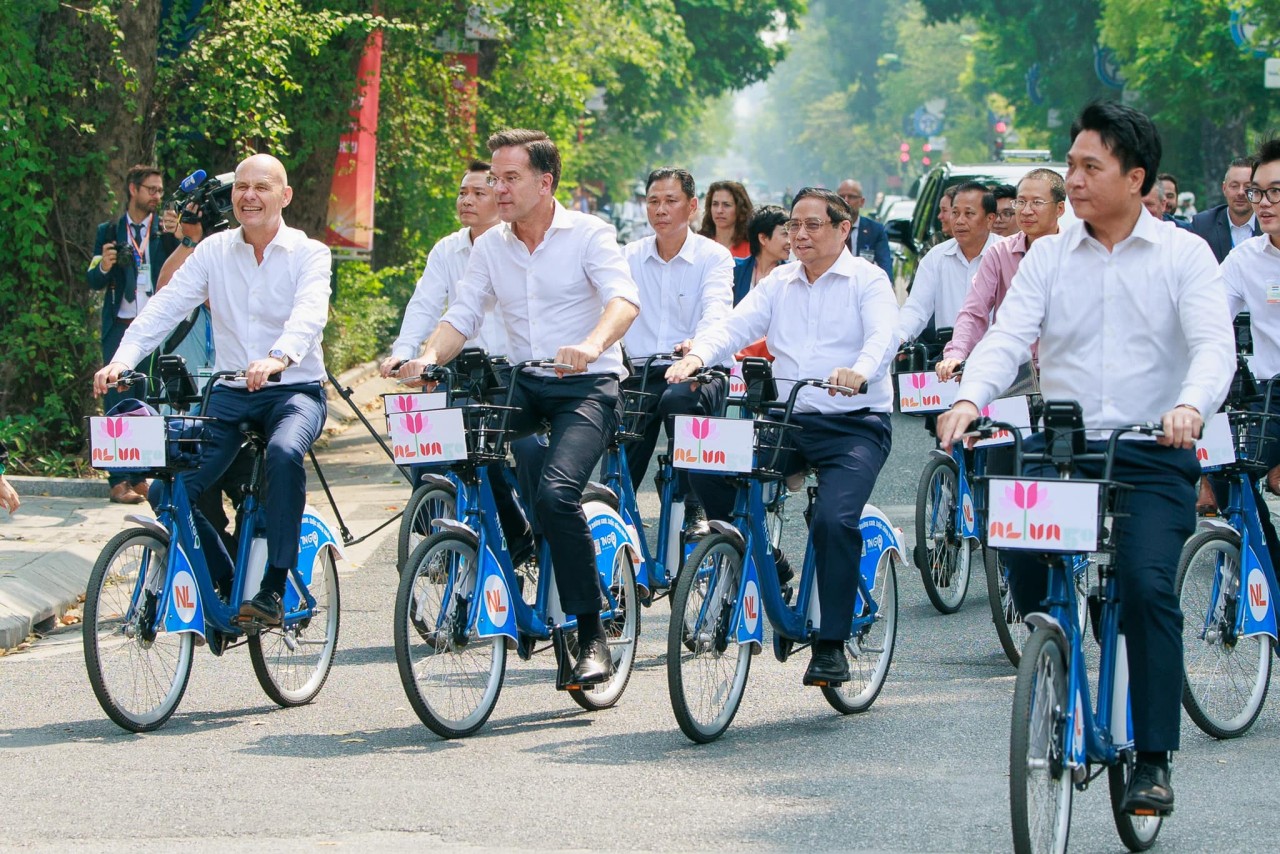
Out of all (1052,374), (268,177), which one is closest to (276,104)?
(268,177)

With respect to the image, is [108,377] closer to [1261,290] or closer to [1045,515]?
[1045,515]

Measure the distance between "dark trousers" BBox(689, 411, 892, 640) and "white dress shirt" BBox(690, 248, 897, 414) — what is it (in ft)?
0.20

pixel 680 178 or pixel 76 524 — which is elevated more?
pixel 680 178

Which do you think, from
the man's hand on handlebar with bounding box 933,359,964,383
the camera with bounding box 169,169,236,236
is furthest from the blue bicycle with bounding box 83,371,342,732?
the camera with bounding box 169,169,236,236

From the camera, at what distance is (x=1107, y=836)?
17.8 feet

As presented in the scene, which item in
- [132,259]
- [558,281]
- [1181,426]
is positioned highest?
[132,259]

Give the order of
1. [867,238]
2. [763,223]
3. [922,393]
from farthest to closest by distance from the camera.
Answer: [867,238], [763,223], [922,393]

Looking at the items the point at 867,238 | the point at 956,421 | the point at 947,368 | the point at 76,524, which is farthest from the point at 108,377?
the point at 867,238

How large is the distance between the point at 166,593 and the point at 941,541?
12.5 ft

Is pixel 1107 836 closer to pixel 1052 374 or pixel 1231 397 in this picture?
pixel 1052 374

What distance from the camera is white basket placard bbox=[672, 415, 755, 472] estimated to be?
21.5ft

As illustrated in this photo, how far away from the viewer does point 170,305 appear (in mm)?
7254

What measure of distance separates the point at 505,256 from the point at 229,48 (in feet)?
23.0

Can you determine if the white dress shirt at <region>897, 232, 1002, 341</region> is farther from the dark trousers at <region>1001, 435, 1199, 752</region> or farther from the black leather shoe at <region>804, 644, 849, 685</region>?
the dark trousers at <region>1001, 435, 1199, 752</region>
